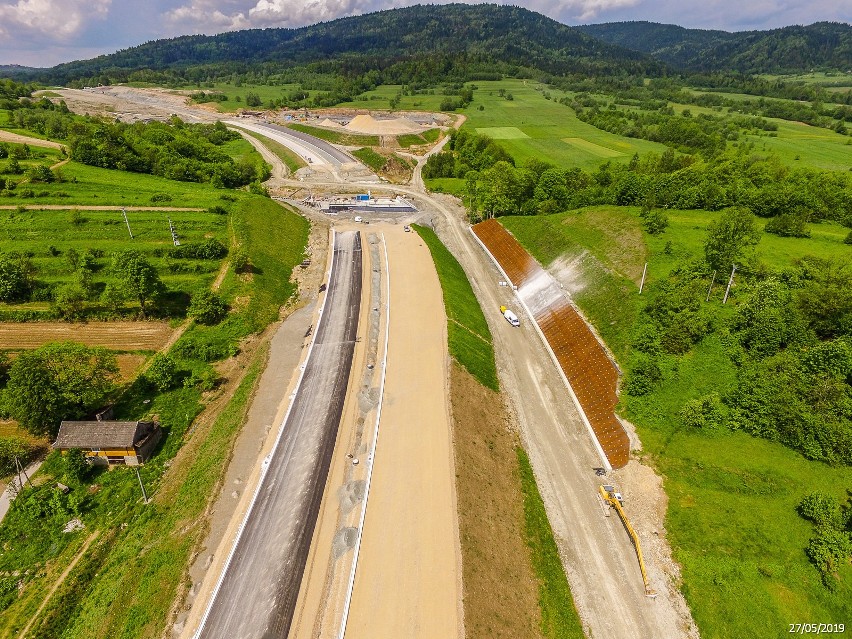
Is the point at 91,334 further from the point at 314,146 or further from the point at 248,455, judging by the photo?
the point at 314,146

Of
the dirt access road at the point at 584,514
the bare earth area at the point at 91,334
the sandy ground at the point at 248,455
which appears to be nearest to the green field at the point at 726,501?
the dirt access road at the point at 584,514

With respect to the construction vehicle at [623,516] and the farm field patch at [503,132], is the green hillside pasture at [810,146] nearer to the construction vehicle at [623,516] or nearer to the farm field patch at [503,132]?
the farm field patch at [503,132]

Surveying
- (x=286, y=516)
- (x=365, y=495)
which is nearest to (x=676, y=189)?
(x=365, y=495)

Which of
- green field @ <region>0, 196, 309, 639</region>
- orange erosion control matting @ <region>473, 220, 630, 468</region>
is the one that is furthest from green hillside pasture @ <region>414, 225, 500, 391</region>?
green field @ <region>0, 196, 309, 639</region>

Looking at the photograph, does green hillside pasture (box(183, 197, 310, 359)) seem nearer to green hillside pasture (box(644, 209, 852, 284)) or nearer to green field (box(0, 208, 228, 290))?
green field (box(0, 208, 228, 290))

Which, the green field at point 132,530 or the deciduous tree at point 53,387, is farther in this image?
the deciduous tree at point 53,387

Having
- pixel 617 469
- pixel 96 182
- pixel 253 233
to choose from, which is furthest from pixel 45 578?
pixel 96 182
